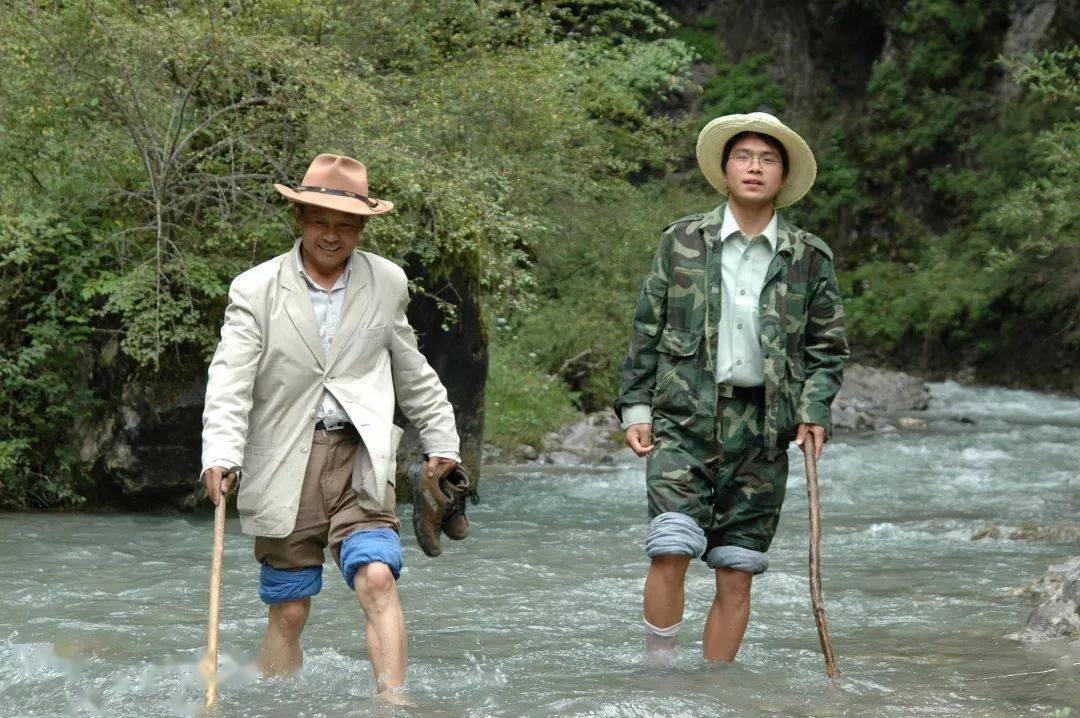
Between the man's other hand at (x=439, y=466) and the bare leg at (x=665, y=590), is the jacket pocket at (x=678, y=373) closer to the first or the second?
the bare leg at (x=665, y=590)

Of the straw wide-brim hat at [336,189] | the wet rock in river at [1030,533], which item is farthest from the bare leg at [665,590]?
the wet rock in river at [1030,533]

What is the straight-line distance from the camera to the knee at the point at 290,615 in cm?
482

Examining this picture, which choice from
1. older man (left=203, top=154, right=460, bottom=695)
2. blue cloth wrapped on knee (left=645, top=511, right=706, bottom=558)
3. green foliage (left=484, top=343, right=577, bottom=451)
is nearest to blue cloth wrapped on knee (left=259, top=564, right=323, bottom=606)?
older man (left=203, top=154, right=460, bottom=695)

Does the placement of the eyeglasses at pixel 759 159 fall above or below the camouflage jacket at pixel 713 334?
above

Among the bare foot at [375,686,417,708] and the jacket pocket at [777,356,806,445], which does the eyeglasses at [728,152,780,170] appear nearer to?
the jacket pocket at [777,356,806,445]

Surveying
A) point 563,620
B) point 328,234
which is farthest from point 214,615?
point 563,620

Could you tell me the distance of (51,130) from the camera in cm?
941

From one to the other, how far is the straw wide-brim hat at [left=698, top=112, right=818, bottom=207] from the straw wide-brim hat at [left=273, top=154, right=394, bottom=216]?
119 cm

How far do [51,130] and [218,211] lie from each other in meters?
1.23

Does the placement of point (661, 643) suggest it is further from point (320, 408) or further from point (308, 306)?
point (308, 306)

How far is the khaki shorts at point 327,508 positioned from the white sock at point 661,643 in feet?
3.59

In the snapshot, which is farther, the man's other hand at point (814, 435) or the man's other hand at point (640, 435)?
the man's other hand at point (640, 435)

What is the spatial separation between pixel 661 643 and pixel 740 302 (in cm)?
129

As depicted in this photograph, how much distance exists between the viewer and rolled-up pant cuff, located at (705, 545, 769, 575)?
195 inches
